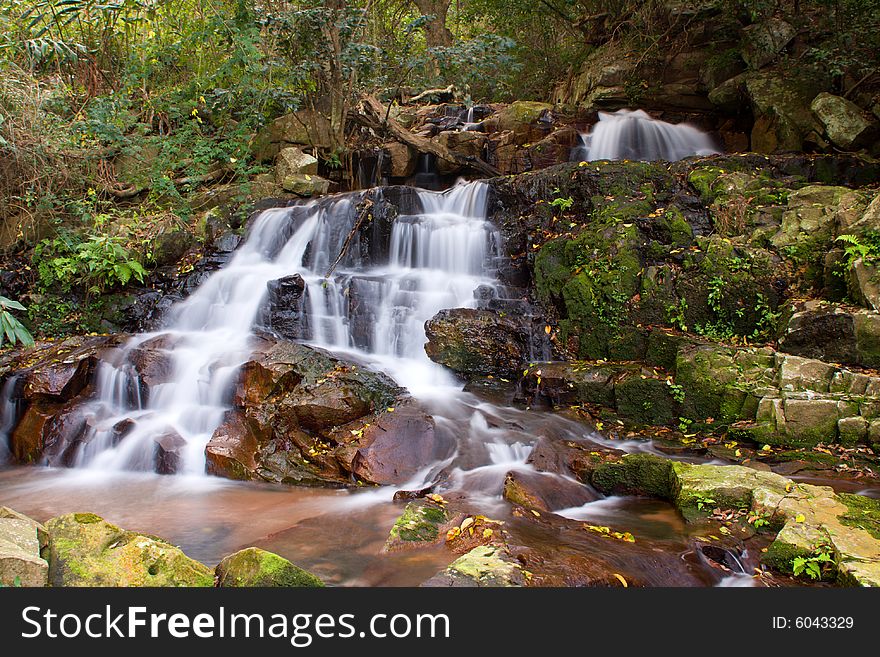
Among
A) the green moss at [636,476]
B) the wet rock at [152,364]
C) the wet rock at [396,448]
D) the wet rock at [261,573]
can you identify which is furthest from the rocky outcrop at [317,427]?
the wet rock at [261,573]

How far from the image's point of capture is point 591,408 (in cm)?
717

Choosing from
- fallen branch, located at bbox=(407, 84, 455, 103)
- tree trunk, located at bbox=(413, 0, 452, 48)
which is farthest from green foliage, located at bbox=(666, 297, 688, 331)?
tree trunk, located at bbox=(413, 0, 452, 48)

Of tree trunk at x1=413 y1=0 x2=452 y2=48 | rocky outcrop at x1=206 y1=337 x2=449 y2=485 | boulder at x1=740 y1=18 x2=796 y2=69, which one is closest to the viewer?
rocky outcrop at x1=206 y1=337 x2=449 y2=485

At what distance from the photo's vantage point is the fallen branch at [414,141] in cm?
1273

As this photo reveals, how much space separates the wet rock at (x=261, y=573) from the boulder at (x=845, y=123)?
10424mm

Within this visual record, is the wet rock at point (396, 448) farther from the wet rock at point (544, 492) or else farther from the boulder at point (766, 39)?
the boulder at point (766, 39)

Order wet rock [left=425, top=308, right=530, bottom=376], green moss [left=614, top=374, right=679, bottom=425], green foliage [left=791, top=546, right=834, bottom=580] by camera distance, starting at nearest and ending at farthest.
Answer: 1. green foliage [left=791, top=546, right=834, bottom=580]
2. green moss [left=614, top=374, right=679, bottom=425]
3. wet rock [left=425, top=308, right=530, bottom=376]

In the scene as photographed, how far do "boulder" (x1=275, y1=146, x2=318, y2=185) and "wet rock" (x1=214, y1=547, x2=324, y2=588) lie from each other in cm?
1033

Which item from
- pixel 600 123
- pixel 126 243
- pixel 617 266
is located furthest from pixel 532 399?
pixel 600 123

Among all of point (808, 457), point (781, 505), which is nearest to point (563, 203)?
point (808, 457)

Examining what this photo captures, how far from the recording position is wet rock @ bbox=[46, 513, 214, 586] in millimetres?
3188

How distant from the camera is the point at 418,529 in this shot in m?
4.38

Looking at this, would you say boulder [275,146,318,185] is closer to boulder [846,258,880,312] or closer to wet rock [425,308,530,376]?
wet rock [425,308,530,376]

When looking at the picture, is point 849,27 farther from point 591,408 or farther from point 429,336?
point 429,336
